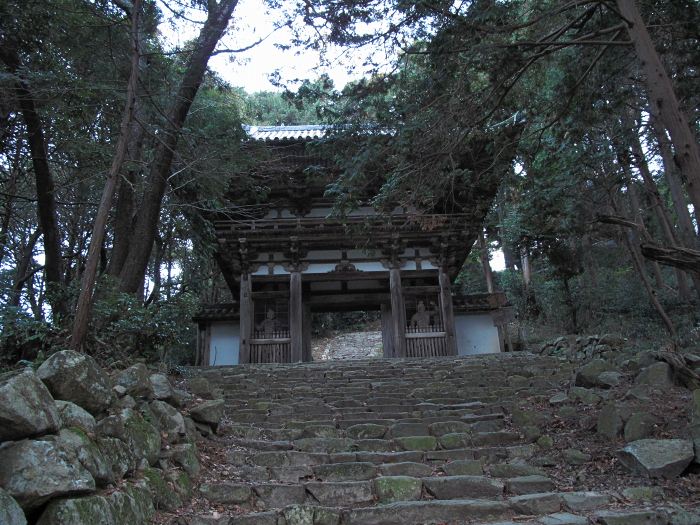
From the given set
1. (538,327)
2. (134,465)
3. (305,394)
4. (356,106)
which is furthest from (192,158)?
(538,327)

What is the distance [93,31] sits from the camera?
7.08 m

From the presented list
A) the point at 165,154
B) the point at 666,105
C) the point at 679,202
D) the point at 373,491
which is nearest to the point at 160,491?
the point at 373,491

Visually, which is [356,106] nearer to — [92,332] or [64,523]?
[92,332]

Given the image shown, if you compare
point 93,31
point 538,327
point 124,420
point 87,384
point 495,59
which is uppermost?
point 93,31

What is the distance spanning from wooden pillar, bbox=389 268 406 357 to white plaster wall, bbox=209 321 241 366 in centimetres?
478

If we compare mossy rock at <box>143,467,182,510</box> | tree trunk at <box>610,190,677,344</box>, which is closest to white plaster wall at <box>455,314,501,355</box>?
tree trunk at <box>610,190,677,344</box>

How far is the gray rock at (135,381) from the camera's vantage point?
427 cm

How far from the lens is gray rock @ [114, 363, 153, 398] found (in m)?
4.27

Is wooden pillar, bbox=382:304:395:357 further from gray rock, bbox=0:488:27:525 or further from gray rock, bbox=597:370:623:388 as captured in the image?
gray rock, bbox=0:488:27:525

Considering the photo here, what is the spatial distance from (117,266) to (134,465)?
500 centimetres

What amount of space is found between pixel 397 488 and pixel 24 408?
2.84 metres

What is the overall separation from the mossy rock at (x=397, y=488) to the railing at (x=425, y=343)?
8170 mm

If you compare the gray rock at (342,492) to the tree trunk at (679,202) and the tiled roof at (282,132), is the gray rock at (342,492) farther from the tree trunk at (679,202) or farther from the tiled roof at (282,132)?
the tiled roof at (282,132)

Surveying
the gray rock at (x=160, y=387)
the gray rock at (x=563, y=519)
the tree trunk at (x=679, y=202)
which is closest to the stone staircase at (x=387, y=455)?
the gray rock at (x=563, y=519)
